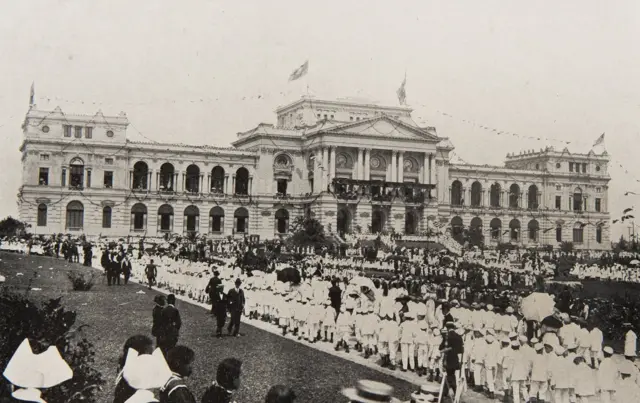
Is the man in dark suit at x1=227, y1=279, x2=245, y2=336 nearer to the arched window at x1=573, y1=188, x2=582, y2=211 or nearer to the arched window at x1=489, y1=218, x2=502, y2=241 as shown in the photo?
the arched window at x1=489, y1=218, x2=502, y2=241

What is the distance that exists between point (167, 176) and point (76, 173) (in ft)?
28.5

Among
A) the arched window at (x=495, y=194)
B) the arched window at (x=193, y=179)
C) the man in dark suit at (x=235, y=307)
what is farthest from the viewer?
the arched window at (x=495, y=194)

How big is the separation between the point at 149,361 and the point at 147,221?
60462 mm

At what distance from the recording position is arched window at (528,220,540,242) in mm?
79750

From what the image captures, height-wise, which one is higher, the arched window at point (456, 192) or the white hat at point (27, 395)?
the arched window at point (456, 192)

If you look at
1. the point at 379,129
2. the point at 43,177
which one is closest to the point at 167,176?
the point at 43,177

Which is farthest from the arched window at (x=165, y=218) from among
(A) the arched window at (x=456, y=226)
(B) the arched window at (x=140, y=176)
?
(A) the arched window at (x=456, y=226)

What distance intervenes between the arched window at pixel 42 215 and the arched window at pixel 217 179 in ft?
52.2

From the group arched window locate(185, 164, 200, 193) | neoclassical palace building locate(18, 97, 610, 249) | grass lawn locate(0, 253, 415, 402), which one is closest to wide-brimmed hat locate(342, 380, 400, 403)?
grass lawn locate(0, 253, 415, 402)

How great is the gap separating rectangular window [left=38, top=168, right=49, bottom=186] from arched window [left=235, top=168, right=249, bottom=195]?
708 inches

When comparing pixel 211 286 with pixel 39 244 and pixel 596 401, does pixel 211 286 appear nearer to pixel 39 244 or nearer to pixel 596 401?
pixel 596 401

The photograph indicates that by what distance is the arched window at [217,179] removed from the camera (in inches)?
2731

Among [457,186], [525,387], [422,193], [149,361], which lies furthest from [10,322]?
[457,186]

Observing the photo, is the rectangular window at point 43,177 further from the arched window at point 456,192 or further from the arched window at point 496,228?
the arched window at point 496,228
